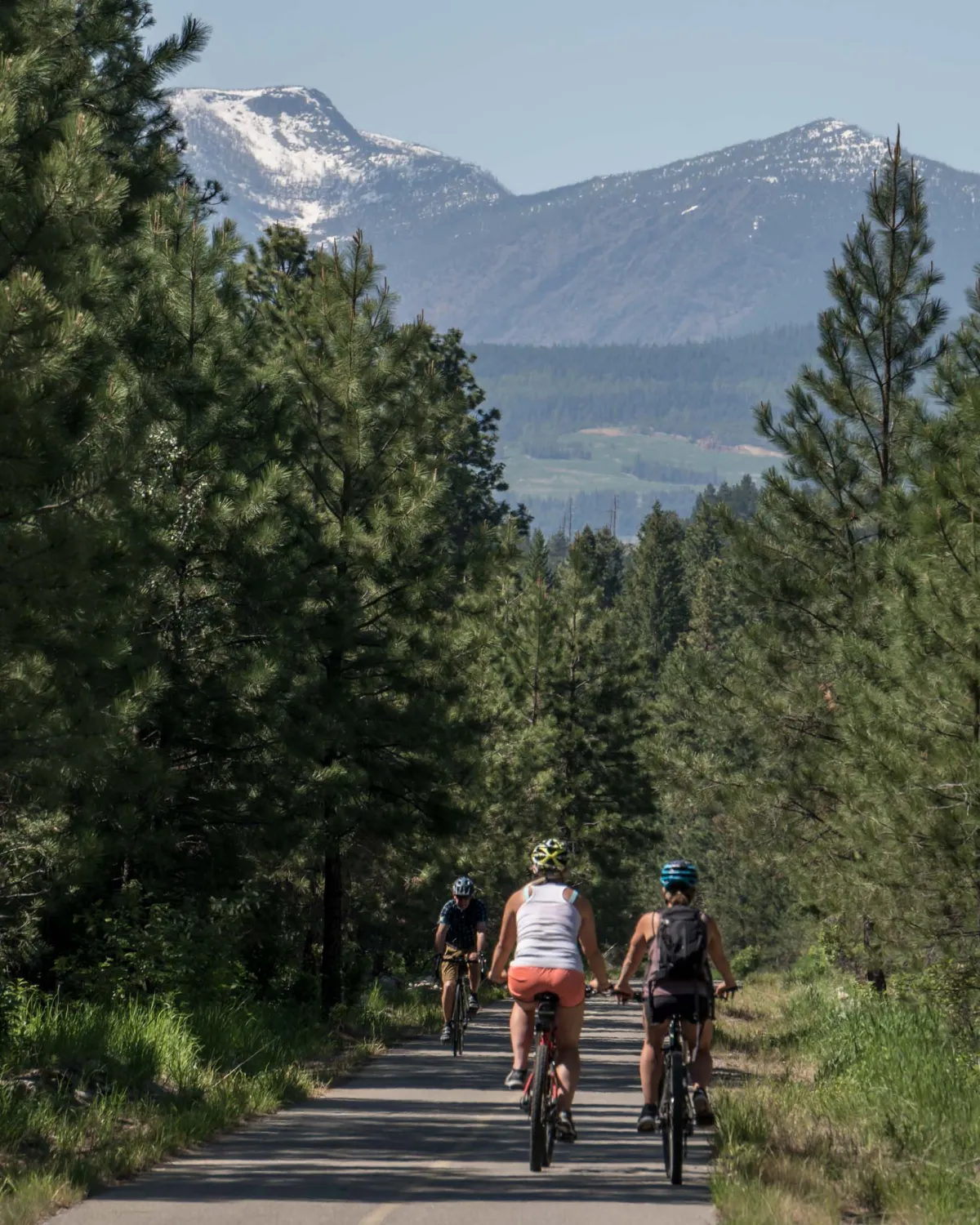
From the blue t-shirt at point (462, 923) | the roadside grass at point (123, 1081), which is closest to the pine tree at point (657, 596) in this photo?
the blue t-shirt at point (462, 923)

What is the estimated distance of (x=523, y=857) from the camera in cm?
4434

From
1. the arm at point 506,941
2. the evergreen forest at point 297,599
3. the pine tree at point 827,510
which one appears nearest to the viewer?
the arm at point 506,941

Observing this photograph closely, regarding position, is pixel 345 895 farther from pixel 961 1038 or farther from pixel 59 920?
pixel 961 1038

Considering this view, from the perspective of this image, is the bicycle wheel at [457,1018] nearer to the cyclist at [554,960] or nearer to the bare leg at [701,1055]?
the cyclist at [554,960]

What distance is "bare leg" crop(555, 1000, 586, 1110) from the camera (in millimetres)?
9641

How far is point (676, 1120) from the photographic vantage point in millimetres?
9188

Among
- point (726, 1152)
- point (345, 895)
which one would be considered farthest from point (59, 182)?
point (345, 895)

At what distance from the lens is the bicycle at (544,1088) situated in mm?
9359

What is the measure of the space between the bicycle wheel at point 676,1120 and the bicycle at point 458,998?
8760mm

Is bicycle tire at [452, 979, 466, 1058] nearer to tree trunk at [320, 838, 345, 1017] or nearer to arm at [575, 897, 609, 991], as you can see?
tree trunk at [320, 838, 345, 1017]

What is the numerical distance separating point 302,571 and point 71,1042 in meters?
8.21

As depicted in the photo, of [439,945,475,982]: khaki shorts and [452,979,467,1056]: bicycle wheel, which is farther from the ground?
[439,945,475,982]: khaki shorts

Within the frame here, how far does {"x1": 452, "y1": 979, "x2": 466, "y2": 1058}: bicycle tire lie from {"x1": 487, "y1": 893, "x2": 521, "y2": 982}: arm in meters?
7.75

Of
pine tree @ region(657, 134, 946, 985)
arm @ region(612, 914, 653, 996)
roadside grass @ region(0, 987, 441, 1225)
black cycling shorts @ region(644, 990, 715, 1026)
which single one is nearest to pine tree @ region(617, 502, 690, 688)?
pine tree @ region(657, 134, 946, 985)
